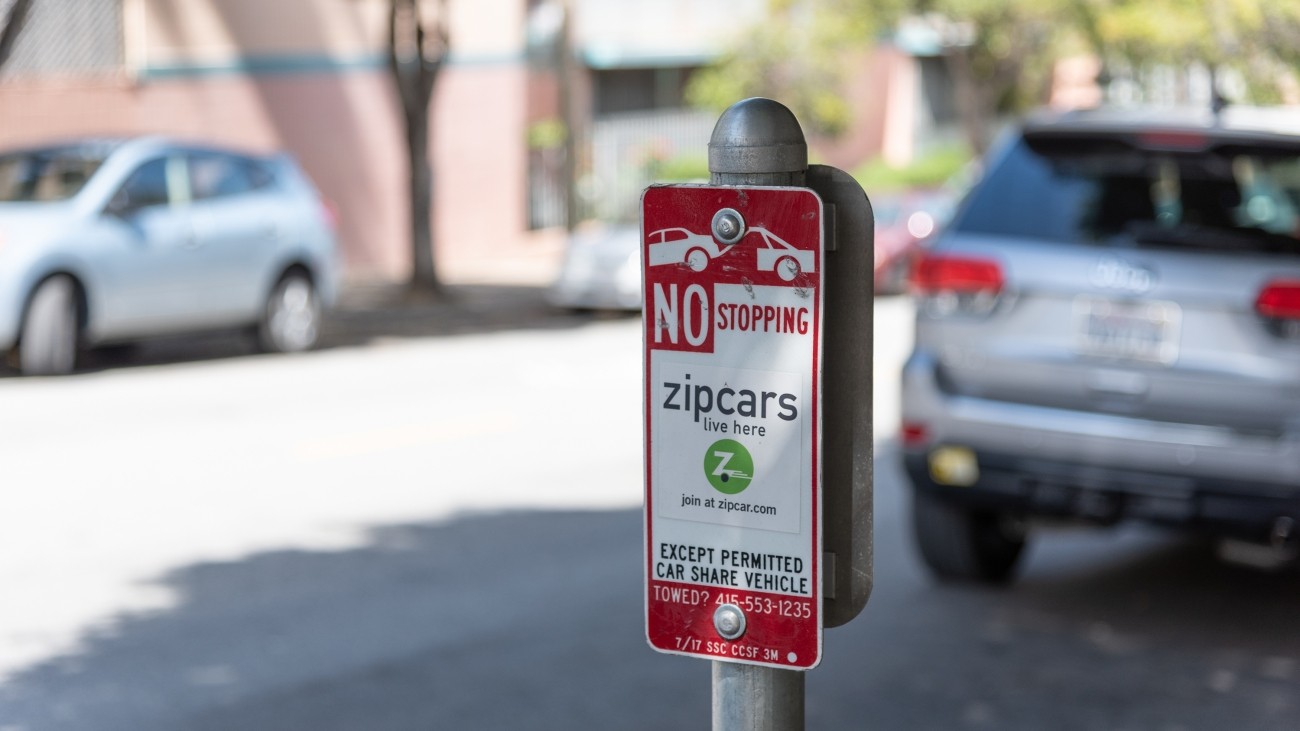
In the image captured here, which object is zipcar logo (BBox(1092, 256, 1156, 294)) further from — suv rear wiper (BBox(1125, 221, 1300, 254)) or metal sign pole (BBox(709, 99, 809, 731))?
metal sign pole (BBox(709, 99, 809, 731))

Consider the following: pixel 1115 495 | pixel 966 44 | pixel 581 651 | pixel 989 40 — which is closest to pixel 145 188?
pixel 581 651

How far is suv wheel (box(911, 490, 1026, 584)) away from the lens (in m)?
7.22

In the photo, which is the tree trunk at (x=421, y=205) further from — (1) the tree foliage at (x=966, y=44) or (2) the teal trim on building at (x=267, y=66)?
(1) the tree foliage at (x=966, y=44)

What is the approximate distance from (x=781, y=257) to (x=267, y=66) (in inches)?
760

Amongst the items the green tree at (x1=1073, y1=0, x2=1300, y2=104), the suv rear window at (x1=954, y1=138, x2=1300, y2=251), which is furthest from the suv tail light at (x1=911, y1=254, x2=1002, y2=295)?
the green tree at (x1=1073, y1=0, x2=1300, y2=104)

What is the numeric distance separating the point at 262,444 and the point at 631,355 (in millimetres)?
5234

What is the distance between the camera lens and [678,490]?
9.32 ft

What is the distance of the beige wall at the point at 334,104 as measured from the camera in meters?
19.4

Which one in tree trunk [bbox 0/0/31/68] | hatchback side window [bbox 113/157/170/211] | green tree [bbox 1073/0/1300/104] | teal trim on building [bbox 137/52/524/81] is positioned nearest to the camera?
green tree [bbox 1073/0/1300/104]

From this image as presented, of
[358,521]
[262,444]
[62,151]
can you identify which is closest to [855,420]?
[358,521]

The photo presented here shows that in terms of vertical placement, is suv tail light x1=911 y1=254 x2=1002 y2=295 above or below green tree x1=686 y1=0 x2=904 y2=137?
below

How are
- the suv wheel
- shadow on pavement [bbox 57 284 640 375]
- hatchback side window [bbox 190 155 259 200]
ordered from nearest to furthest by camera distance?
the suv wheel → hatchback side window [bbox 190 155 259 200] → shadow on pavement [bbox 57 284 640 375]

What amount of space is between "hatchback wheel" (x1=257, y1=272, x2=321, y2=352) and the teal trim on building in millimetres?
5798

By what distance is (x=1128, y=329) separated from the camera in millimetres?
6418
